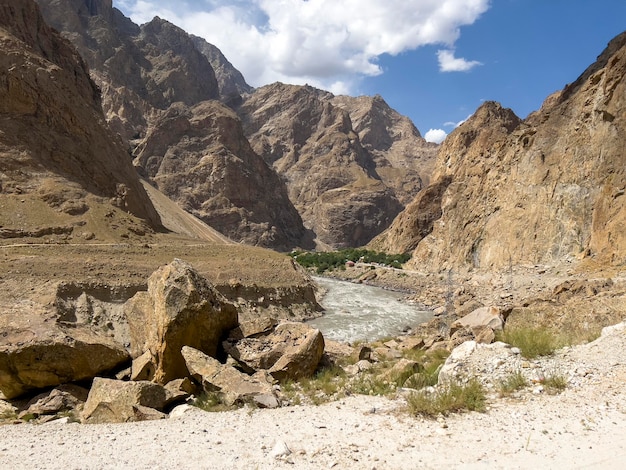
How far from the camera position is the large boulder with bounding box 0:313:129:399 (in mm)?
9477

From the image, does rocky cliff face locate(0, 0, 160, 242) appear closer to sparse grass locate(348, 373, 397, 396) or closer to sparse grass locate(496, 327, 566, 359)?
sparse grass locate(348, 373, 397, 396)

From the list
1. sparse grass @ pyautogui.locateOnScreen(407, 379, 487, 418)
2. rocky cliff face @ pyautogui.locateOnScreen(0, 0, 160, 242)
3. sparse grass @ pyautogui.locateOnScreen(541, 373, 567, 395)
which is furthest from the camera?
rocky cliff face @ pyautogui.locateOnScreen(0, 0, 160, 242)

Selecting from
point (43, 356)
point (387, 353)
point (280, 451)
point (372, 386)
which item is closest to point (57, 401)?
point (43, 356)

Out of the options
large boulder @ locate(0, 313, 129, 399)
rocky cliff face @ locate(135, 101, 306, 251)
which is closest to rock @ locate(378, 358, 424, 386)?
large boulder @ locate(0, 313, 129, 399)

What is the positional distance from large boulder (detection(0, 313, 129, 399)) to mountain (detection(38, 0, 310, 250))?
10141 centimetres

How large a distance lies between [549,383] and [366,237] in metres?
141

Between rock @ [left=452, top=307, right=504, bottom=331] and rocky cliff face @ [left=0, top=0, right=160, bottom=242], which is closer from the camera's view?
rock @ [left=452, top=307, right=504, bottom=331]

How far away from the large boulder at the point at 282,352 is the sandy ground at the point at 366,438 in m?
2.65

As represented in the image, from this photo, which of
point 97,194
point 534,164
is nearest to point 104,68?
point 97,194

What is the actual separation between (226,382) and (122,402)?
6.17 feet

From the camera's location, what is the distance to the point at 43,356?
31.5 feet

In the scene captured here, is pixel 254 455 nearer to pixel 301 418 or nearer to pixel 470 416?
pixel 301 418

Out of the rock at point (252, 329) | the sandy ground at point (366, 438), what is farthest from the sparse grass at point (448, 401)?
the rock at point (252, 329)

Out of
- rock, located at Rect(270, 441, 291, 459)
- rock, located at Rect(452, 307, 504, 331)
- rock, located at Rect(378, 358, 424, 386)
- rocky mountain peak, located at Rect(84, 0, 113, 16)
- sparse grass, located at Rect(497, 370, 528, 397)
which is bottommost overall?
rock, located at Rect(270, 441, 291, 459)
